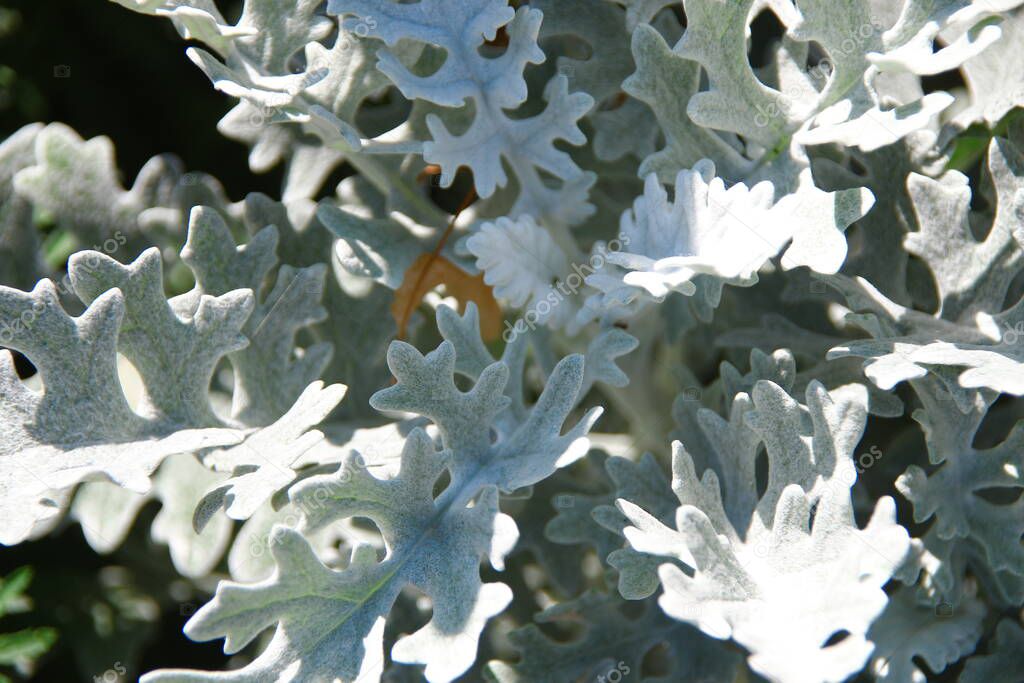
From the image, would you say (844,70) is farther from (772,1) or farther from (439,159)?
(439,159)

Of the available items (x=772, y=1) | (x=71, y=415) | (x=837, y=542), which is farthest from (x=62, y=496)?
(x=772, y=1)

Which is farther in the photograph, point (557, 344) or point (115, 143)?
point (115, 143)

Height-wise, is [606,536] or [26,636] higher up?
[606,536]

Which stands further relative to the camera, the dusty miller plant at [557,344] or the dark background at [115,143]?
the dark background at [115,143]

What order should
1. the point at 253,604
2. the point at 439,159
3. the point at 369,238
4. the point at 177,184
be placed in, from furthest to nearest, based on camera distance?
the point at 177,184, the point at 369,238, the point at 439,159, the point at 253,604

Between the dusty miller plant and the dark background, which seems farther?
the dark background

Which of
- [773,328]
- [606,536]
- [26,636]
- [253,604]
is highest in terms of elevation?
[253,604]

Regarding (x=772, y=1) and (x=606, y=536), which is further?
(x=606, y=536)

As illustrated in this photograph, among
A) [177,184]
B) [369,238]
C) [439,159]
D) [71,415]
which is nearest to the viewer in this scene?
[71,415]
